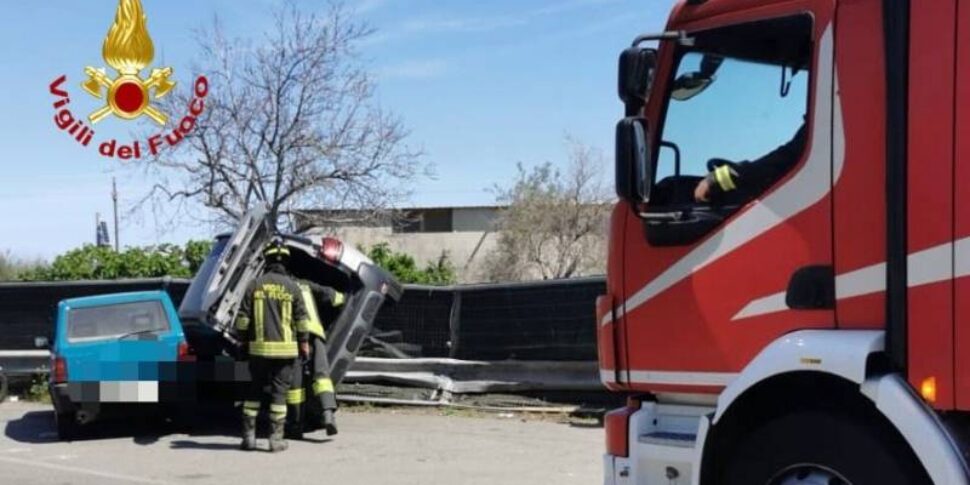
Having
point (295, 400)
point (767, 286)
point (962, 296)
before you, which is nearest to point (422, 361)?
point (295, 400)

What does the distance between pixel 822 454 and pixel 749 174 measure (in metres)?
1.21

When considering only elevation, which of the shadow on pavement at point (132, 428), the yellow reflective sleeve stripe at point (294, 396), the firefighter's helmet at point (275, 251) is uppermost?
the firefighter's helmet at point (275, 251)

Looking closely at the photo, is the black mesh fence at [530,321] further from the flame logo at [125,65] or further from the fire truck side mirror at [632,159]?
the flame logo at [125,65]

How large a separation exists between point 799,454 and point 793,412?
177 millimetres

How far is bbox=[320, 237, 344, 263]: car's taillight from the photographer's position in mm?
10758

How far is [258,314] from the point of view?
32.3 feet

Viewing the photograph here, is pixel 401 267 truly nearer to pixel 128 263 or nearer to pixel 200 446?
pixel 128 263

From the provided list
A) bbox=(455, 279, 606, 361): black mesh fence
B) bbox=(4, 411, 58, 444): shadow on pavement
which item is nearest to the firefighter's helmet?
bbox=(455, 279, 606, 361): black mesh fence

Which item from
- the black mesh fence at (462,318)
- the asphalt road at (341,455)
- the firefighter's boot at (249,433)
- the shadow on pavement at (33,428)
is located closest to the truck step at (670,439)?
the asphalt road at (341,455)

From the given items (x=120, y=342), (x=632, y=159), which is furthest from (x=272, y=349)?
(x=632, y=159)

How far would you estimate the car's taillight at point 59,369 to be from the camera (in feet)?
35.1

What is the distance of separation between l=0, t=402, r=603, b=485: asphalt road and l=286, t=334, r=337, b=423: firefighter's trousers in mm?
365

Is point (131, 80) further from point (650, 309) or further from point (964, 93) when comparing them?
point (964, 93)

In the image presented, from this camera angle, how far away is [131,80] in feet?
64.6
